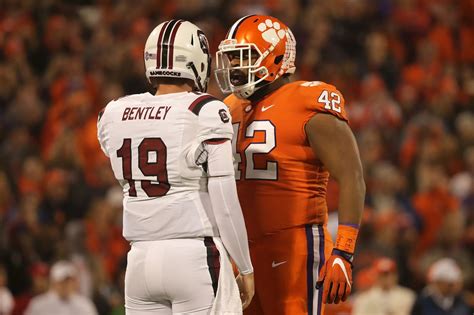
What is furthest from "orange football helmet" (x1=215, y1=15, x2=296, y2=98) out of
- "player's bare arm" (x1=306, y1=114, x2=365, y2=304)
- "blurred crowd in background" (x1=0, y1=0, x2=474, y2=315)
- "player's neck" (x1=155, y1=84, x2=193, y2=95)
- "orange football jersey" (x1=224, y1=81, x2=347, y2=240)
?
"blurred crowd in background" (x1=0, y1=0, x2=474, y2=315)

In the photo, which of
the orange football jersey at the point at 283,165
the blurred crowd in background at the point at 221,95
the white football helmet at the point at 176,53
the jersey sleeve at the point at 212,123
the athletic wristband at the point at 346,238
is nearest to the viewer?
the jersey sleeve at the point at 212,123

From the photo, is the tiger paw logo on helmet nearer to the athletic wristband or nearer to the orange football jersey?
the orange football jersey

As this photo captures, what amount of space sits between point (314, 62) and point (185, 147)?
6883 millimetres

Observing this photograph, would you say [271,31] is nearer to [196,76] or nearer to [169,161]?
[196,76]

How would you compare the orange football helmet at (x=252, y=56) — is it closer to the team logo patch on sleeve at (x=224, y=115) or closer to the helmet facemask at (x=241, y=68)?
the helmet facemask at (x=241, y=68)

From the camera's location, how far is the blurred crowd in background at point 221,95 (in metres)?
8.30

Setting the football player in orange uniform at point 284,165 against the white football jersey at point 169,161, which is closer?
the white football jersey at point 169,161

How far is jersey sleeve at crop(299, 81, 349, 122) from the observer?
415cm

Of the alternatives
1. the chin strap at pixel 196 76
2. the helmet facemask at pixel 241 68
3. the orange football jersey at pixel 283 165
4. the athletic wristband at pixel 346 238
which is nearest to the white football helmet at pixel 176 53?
the chin strap at pixel 196 76

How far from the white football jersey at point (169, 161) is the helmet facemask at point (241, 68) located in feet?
1.66

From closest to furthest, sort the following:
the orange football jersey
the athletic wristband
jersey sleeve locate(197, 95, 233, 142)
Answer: jersey sleeve locate(197, 95, 233, 142), the athletic wristband, the orange football jersey

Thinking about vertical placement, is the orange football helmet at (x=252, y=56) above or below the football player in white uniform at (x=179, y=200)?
above

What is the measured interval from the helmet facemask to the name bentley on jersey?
1.93ft

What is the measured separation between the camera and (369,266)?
8.24 metres
